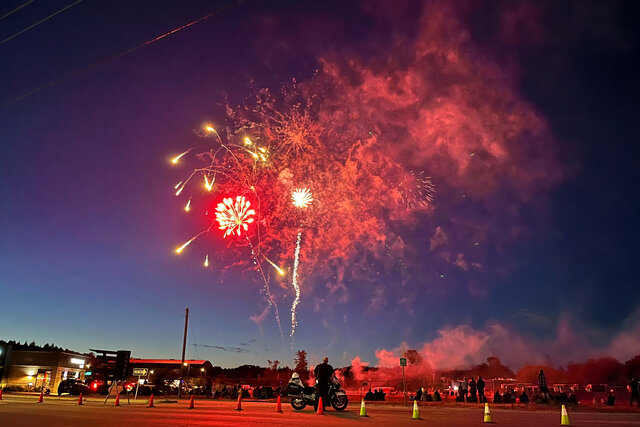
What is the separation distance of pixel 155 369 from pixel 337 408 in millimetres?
74929

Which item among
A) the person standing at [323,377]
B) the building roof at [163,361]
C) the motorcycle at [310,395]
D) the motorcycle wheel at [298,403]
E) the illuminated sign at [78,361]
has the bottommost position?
the building roof at [163,361]

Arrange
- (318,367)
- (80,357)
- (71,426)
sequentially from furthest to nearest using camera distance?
(80,357), (318,367), (71,426)

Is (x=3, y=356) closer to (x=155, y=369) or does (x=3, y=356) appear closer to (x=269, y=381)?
(x=155, y=369)

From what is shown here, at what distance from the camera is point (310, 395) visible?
59.2 feet

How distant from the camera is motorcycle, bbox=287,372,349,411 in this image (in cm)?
1748

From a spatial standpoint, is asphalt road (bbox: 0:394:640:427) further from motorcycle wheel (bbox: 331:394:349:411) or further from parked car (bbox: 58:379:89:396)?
parked car (bbox: 58:379:89:396)

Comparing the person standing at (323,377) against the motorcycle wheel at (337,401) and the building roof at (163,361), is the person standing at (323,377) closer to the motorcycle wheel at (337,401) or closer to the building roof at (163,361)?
the motorcycle wheel at (337,401)

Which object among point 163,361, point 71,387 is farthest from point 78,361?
point 71,387

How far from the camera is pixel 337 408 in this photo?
17547mm

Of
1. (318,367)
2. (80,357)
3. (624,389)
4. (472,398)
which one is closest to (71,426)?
(318,367)

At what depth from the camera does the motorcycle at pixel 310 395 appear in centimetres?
1748

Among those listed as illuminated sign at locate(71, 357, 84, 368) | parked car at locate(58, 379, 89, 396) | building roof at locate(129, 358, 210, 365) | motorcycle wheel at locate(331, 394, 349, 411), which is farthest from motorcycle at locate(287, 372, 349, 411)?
building roof at locate(129, 358, 210, 365)

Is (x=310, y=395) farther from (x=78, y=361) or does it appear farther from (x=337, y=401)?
(x=78, y=361)

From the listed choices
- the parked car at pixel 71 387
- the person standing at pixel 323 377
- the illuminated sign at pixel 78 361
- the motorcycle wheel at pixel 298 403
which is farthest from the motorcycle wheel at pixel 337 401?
the illuminated sign at pixel 78 361
